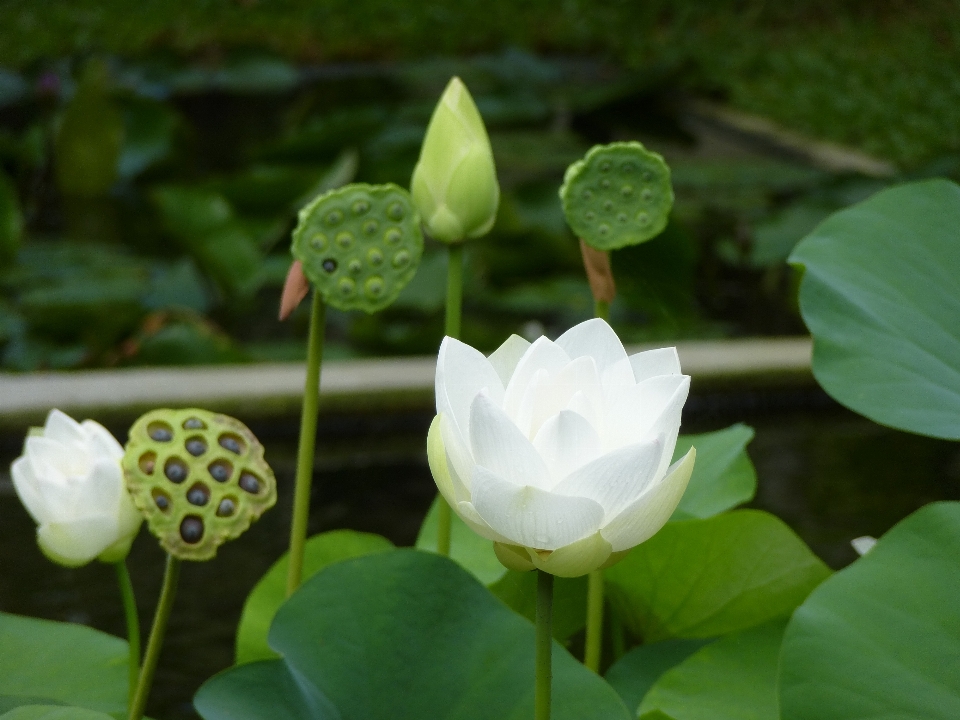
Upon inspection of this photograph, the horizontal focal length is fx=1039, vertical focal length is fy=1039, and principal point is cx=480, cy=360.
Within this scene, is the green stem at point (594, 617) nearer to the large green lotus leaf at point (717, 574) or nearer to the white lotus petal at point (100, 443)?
the large green lotus leaf at point (717, 574)

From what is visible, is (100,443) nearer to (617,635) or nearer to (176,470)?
(176,470)

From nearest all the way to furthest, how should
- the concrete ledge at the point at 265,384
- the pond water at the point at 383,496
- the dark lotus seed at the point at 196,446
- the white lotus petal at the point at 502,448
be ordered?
the white lotus petal at the point at 502,448 → the dark lotus seed at the point at 196,446 → the pond water at the point at 383,496 → the concrete ledge at the point at 265,384

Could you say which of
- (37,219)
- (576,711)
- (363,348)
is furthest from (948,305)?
(37,219)

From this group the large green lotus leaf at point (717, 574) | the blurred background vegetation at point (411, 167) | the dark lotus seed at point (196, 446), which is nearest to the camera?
the dark lotus seed at point (196, 446)

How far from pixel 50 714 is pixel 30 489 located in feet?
0.35

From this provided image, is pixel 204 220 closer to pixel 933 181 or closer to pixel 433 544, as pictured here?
pixel 433 544

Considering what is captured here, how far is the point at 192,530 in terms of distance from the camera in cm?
42

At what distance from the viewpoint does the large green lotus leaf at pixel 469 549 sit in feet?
2.03

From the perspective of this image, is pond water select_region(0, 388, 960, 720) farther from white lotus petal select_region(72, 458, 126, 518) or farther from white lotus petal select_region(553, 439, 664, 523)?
white lotus petal select_region(553, 439, 664, 523)

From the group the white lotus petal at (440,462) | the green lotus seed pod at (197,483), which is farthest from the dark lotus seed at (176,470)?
the white lotus petal at (440,462)

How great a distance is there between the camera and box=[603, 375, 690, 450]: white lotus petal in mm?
343

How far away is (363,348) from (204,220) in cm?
30

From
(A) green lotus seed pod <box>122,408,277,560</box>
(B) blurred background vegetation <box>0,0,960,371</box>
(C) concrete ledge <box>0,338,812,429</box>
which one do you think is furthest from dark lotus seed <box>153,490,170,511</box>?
(C) concrete ledge <box>0,338,812,429</box>

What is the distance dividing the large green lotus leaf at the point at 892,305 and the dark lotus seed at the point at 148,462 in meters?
0.30
